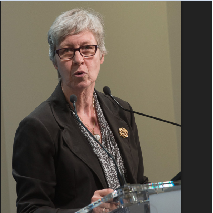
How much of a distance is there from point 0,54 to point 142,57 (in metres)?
0.87

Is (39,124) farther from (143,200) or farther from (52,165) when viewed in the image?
(143,200)

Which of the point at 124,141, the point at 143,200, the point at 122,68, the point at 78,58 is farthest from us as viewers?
→ the point at 122,68

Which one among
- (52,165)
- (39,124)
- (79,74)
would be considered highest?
(79,74)

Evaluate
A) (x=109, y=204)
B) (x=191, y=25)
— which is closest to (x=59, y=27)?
(x=109, y=204)

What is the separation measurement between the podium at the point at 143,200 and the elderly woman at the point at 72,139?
408 millimetres

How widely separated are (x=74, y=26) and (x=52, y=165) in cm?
51

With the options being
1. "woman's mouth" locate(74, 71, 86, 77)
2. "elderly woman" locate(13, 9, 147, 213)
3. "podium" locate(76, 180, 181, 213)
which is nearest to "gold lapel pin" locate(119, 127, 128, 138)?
"elderly woman" locate(13, 9, 147, 213)

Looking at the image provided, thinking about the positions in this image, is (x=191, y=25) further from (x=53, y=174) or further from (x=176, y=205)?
(x=53, y=174)

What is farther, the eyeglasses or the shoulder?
the eyeglasses

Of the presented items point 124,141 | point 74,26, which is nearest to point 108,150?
point 124,141

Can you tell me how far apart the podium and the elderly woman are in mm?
408

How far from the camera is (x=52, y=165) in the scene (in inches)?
47.6

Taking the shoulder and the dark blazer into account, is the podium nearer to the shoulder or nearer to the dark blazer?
the dark blazer

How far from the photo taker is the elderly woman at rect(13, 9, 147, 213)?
1189mm
